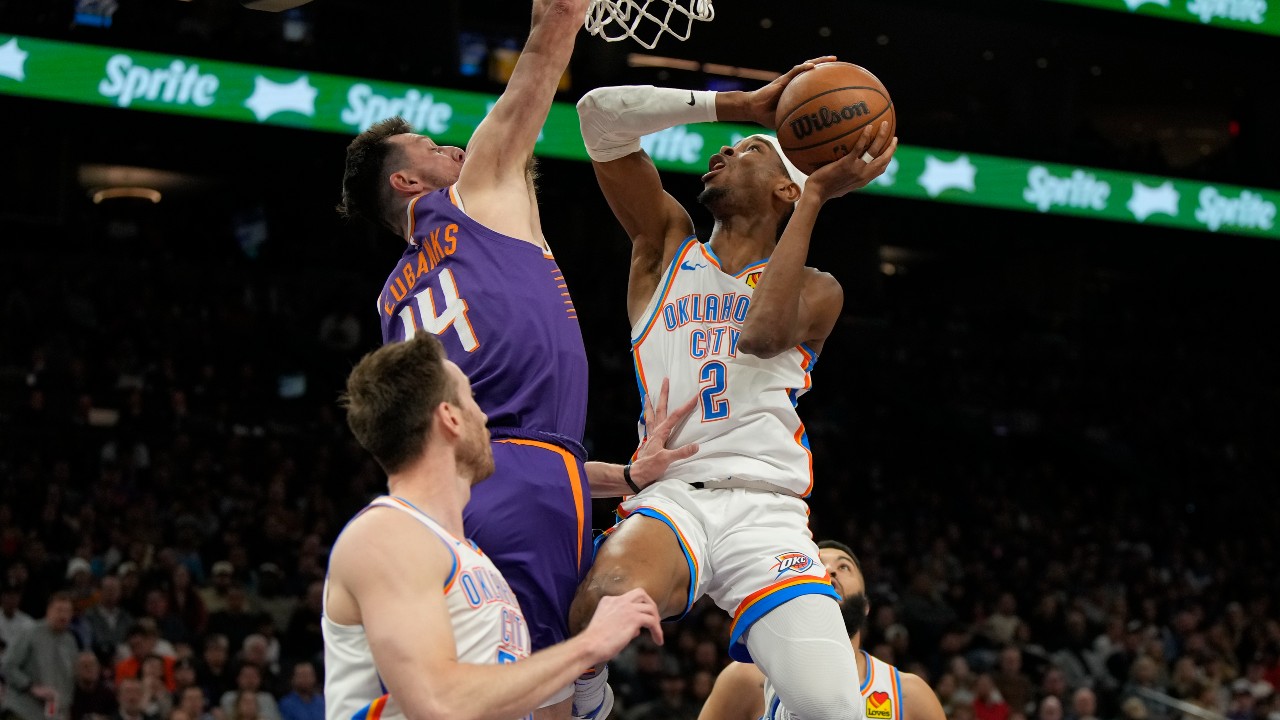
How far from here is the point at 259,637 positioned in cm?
965

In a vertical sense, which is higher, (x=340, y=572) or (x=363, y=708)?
(x=340, y=572)

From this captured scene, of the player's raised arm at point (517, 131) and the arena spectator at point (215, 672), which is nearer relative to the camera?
the player's raised arm at point (517, 131)

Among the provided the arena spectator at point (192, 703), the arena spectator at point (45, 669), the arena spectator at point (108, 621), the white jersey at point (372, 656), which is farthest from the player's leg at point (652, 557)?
the arena spectator at point (108, 621)

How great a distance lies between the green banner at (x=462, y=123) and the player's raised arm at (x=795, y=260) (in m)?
9.35

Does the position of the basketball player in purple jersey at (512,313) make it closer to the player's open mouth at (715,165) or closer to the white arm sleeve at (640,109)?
the white arm sleeve at (640,109)

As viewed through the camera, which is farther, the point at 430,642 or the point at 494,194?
the point at 494,194

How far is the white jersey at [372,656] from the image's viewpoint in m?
2.95

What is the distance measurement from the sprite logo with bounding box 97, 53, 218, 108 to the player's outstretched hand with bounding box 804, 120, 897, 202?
9.96 metres

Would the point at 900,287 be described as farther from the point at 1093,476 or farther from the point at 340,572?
the point at 340,572

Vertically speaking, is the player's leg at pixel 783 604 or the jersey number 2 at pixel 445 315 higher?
the jersey number 2 at pixel 445 315

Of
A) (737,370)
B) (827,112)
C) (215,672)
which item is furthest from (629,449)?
(827,112)

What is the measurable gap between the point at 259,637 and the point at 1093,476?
13.4m

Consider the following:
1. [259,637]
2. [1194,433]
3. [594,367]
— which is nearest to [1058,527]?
[1194,433]

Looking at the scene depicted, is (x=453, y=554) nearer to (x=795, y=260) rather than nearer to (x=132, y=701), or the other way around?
(x=795, y=260)
